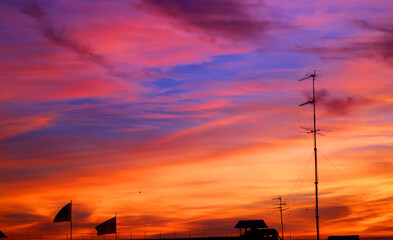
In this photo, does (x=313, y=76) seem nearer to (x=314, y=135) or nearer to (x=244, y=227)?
(x=314, y=135)

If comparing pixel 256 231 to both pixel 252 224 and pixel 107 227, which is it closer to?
pixel 252 224

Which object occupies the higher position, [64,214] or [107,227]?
[64,214]

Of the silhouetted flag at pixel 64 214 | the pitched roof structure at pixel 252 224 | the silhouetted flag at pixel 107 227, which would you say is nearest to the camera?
the silhouetted flag at pixel 64 214

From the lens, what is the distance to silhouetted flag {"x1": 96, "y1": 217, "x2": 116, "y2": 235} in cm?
10794

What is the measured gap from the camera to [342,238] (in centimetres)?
15338

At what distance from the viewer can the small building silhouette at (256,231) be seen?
128 metres

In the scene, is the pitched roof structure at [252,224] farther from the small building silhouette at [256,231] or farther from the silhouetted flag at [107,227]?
the silhouetted flag at [107,227]

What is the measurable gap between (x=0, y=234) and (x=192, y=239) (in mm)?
65079

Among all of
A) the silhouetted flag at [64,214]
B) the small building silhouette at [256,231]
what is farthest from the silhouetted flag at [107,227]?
the small building silhouette at [256,231]

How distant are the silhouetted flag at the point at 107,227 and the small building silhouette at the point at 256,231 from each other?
35.2m

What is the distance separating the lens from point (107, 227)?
10850 centimetres

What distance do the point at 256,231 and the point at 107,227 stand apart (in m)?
36.9

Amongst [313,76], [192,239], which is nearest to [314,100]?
[313,76]

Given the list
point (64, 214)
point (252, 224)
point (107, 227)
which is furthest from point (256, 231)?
point (64, 214)
